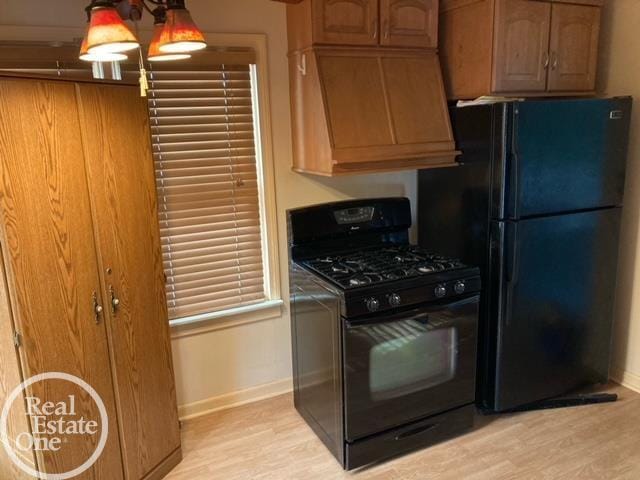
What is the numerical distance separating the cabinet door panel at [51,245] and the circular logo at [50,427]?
0.02 metres

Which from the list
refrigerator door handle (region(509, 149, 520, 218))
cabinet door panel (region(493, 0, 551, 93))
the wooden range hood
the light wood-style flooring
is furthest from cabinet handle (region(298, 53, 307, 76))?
the light wood-style flooring

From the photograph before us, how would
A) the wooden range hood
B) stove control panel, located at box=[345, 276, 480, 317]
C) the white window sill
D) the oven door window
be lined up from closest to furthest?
stove control panel, located at box=[345, 276, 480, 317] → the oven door window → the wooden range hood → the white window sill

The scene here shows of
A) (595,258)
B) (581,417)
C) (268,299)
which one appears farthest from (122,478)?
(595,258)

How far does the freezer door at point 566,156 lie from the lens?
244 centimetres

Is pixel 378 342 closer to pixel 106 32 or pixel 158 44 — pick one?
pixel 158 44

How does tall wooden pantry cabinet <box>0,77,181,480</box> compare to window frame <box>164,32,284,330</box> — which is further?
window frame <box>164,32,284,330</box>

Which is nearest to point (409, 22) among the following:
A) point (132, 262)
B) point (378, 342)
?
point (378, 342)

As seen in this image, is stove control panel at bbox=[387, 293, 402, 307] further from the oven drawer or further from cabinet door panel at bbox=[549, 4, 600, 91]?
cabinet door panel at bbox=[549, 4, 600, 91]

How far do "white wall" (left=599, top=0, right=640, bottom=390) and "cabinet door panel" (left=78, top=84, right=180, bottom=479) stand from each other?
101 inches

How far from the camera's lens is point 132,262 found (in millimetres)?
2111

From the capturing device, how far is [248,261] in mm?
2830

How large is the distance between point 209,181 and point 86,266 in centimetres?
90

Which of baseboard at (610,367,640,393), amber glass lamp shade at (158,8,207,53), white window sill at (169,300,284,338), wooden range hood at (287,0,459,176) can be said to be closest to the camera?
amber glass lamp shade at (158,8,207,53)

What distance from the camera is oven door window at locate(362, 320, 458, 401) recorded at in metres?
2.29
